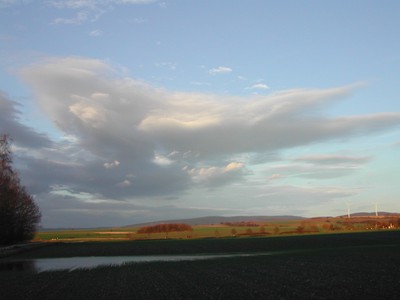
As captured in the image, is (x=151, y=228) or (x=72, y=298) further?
(x=151, y=228)

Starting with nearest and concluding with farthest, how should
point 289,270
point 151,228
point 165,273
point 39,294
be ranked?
point 39,294
point 289,270
point 165,273
point 151,228

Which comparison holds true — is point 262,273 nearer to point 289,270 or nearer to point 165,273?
point 289,270

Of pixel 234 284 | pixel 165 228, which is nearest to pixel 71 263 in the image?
pixel 234 284

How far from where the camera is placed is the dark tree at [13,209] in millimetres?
76062

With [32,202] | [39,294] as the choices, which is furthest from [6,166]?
[39,294]

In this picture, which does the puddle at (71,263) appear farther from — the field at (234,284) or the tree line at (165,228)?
the tree line at (165,228)

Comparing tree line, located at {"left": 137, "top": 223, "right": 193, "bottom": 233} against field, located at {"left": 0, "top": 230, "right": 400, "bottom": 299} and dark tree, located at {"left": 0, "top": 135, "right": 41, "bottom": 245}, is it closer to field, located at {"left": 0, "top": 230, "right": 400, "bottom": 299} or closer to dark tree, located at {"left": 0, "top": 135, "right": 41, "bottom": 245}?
dark tree, located at {"left": 0, "top": 135, "right": 41, "bottom": 245}

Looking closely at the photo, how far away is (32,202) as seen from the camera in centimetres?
10225

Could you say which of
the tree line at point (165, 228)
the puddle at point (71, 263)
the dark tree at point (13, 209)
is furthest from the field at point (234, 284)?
the tree line at point (165, 228)

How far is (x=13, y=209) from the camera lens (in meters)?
88.3

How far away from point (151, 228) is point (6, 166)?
326ft

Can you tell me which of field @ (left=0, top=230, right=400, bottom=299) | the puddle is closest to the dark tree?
the puddle

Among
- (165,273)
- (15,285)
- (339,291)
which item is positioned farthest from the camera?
(165,273)

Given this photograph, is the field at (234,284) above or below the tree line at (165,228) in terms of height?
below
